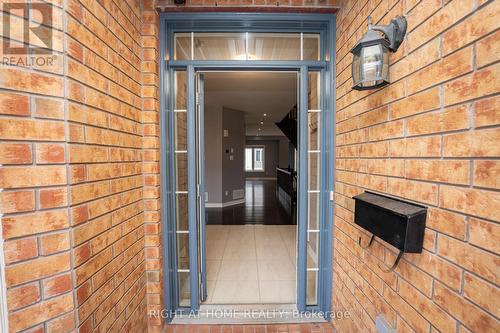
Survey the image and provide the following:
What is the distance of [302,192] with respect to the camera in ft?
5.81

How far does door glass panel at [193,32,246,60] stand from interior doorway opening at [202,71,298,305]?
294mm

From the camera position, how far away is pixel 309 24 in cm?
173

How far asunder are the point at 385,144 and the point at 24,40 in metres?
1.62

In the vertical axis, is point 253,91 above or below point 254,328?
above

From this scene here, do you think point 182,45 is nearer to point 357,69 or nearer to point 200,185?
point 200,185

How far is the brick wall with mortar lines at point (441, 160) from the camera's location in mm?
634

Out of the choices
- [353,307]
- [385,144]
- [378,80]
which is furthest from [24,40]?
[353,307]

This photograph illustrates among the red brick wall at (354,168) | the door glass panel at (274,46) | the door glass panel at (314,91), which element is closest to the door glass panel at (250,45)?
the door glass panel at (274,46)

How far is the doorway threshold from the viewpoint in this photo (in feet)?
5.73

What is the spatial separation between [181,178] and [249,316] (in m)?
1.30

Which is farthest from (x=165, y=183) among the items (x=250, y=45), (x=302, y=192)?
(x=250, y=45)

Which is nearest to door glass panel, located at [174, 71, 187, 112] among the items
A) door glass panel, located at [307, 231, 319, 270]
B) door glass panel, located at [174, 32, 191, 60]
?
door glass panel, located at [174, 32, 191, 60]

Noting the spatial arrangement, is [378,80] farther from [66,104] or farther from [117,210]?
[117,210]

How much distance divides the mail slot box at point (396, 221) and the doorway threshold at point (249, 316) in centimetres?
116
